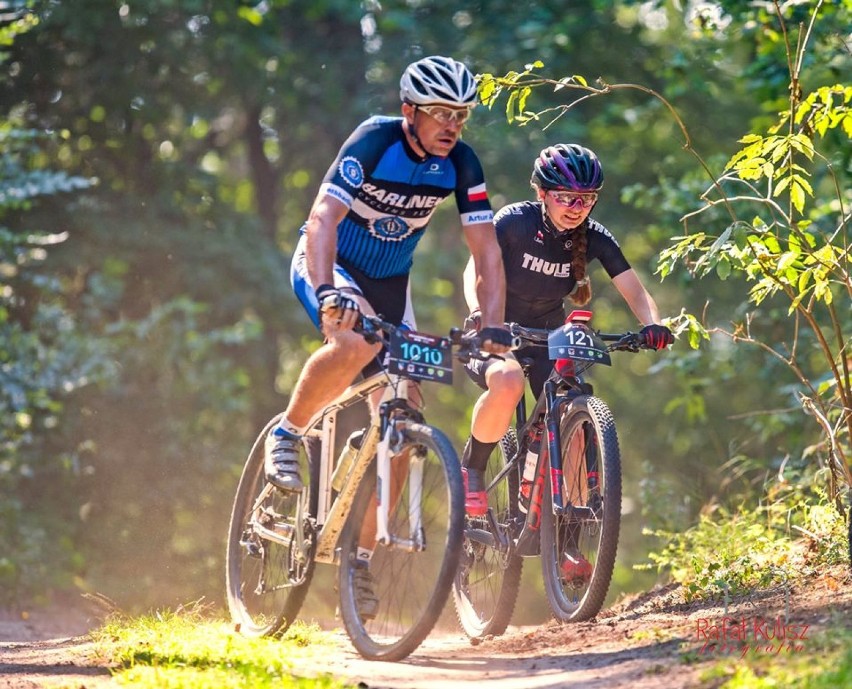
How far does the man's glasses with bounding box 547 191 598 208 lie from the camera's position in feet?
21.7

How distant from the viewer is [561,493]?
20.5 ft

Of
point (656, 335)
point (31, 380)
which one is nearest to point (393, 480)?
point (656, 335)

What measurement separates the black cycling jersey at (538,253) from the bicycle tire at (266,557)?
1474mm

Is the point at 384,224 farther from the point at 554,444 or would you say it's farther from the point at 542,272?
the point at 554,444

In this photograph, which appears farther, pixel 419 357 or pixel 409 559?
pixel 409 559

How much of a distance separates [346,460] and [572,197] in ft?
5.82

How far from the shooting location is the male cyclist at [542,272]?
21.6 feet

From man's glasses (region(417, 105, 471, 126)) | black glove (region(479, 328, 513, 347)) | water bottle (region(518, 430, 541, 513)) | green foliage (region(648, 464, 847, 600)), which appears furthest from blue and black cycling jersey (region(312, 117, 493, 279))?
green foliage (region(648, 464, 847, 600))

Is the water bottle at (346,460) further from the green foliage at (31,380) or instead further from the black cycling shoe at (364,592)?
the green foliage at (31,380)

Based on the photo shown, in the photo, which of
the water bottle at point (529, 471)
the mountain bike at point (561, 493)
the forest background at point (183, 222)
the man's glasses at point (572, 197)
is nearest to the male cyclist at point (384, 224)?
the mountain bike at point (561, 493)

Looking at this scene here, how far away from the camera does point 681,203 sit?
33.3ft

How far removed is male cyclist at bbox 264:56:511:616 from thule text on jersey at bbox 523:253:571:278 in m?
0.61

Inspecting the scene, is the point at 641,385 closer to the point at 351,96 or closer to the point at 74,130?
the point at 351,96

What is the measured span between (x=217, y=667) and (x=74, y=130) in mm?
12151
